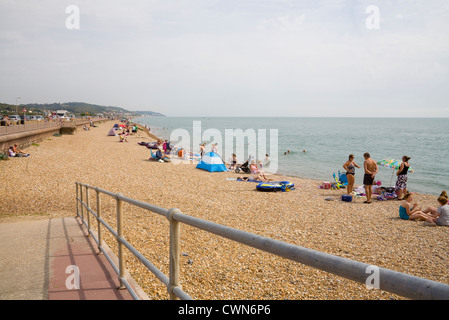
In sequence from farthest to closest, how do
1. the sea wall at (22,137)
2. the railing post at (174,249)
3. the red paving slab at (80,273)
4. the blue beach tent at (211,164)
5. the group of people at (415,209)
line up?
the blue beach tent at (211,164) → the sea wall at (22,137) → the group of people at (415,209) → the red paving slab at (80,273) → the railing post at (174,249)

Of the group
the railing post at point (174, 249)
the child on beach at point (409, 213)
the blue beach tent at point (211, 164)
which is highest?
the railing post at point (174, 249)

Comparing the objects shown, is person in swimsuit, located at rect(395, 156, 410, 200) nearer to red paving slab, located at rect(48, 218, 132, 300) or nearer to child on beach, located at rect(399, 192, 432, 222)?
child on beach, located at rect(399, 192, 432, 222)

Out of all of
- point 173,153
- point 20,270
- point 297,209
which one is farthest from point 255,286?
point 173,153

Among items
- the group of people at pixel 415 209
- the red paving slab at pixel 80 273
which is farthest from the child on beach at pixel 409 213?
the red paving slab at pixel 80 273

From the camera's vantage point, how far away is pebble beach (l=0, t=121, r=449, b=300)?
4699 millimetres

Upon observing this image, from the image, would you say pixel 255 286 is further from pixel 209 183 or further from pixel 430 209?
pixel 209 183

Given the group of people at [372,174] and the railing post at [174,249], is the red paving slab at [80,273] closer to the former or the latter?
the railing post at [174,249]

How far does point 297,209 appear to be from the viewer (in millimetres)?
10008

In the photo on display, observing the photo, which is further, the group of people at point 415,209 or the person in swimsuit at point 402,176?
the person in swimsuit at point 402,176

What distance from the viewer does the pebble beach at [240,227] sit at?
Result: 470 cm

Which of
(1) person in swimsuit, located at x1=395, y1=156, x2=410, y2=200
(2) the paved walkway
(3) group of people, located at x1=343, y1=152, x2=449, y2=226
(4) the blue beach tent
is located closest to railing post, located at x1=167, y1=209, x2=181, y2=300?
(2) the paved walkway

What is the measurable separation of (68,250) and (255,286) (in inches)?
115

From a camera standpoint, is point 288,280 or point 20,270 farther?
point 288,280
